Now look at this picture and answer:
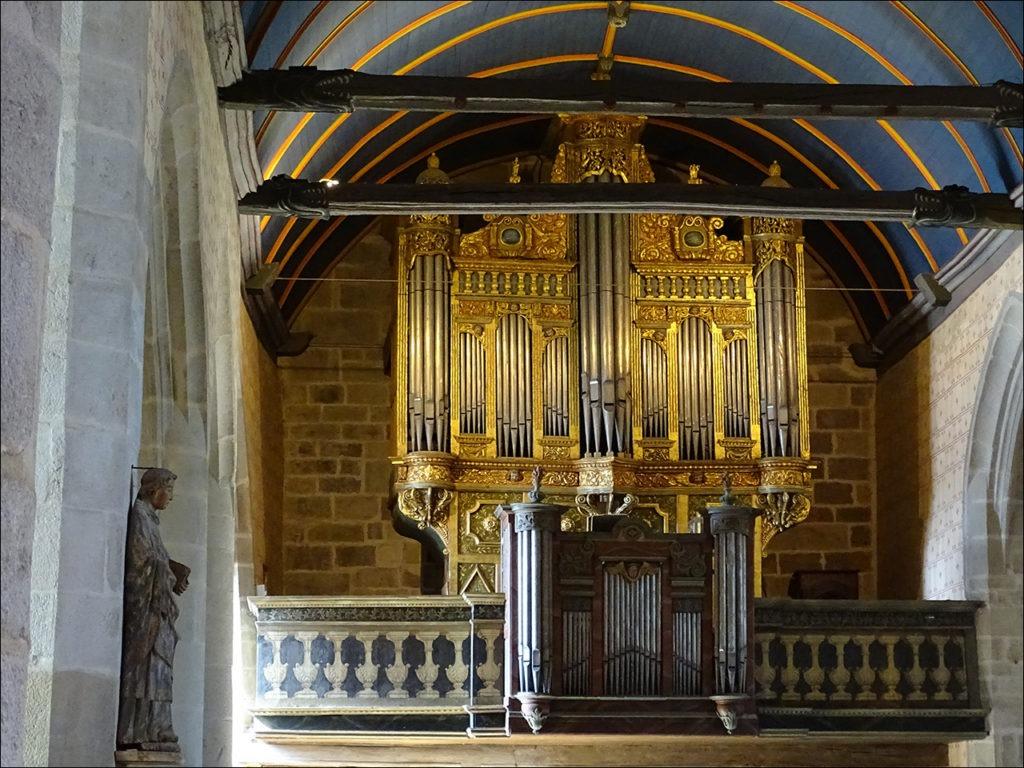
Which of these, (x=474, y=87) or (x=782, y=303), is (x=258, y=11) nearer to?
(x=474, y=87)

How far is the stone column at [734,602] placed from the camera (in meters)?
14.6

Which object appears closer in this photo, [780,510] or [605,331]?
[780,510]

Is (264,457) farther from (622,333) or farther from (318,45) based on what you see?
(318,45)

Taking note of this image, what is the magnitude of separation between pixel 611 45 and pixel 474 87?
16.9ft

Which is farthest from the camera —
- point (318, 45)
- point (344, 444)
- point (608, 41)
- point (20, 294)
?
point (344, 444)

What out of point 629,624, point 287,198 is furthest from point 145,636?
point 629,624

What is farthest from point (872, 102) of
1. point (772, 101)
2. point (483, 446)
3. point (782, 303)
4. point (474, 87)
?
point (483, 446)

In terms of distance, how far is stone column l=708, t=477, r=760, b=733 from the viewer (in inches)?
573

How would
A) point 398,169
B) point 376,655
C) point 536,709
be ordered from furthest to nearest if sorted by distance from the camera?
point 398,169 < point 376,655 < point 536,709

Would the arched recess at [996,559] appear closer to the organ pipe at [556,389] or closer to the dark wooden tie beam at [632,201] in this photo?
the dark wooden tie beam at [632,201]

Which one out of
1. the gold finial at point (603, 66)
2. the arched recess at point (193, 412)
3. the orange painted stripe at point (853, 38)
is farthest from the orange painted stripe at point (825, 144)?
the arched recess at point (193, 412)

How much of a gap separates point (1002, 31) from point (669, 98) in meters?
3.22

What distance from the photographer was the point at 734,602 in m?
14.7

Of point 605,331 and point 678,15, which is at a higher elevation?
point 678,15
